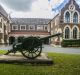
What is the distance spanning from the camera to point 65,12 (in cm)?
A: 5266

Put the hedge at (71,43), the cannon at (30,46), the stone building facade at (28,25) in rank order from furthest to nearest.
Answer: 1. the stone building facade at (28,25)
2. the hedge at (71,43)
3. the cannon at (30,46)

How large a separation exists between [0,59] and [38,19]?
6752 centimetres

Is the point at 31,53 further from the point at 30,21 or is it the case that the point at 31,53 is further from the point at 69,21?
the point at 30,21

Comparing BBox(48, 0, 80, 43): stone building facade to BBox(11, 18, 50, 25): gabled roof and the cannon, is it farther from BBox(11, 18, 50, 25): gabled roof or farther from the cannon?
the cannon

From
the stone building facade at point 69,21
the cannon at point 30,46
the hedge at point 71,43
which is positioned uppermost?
the stone building facade at point 69,21

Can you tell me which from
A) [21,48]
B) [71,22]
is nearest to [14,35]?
[71,22]

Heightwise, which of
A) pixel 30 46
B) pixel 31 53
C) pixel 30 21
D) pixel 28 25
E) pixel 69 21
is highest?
pixel 30 21

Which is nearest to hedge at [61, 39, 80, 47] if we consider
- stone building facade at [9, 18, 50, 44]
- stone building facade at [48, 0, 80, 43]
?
stone building facade at [48, 0, 80, 43]

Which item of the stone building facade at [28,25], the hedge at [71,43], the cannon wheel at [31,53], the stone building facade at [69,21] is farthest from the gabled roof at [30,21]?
the cannon wheel at [31,53]

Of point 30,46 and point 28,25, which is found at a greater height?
point 28,25

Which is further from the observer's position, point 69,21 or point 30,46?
point 69,21

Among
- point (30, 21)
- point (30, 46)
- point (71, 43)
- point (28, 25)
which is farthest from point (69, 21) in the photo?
point (30, 46)

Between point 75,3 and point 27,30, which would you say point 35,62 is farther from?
point 27,30

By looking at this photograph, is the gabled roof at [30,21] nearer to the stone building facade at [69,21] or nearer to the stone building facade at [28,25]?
the stone building facade at [28,25]
